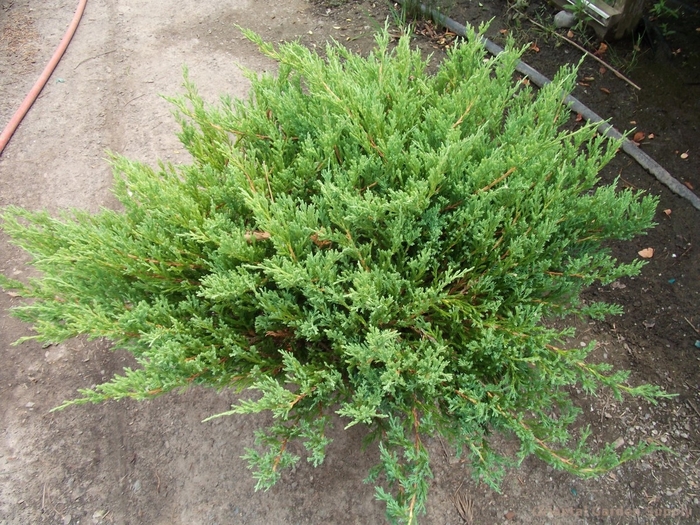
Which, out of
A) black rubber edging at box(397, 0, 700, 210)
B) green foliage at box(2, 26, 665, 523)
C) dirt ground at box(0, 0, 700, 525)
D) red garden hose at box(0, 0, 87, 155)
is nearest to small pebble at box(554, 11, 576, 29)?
dirt ground at box(0, 0, 700, 525)

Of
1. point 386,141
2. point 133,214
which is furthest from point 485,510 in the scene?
point 133,214

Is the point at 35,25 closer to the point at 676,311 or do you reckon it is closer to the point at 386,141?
the point at 386,141

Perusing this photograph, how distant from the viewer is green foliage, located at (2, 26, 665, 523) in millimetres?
1738

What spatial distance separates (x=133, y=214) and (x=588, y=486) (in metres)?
2.45

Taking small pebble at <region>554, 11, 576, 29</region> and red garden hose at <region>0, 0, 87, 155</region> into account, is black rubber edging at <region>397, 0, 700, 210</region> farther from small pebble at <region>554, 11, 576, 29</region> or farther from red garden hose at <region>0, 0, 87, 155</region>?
red garden hose at <region>0, 0, 87, 155</region>

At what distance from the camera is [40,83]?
14.7 ft

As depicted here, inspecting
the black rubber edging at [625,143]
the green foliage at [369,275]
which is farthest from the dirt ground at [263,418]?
the green foliage at [369,275]

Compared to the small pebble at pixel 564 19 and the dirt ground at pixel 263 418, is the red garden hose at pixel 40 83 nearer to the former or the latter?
the dirt ground at pixel 263 418

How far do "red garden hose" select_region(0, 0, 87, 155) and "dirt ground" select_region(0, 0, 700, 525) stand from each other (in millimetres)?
70

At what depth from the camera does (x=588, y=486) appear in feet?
7.43

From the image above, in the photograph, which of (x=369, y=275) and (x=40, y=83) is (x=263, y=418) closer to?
(x=369, y=275)

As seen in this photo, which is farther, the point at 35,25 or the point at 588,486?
the point at 35,25

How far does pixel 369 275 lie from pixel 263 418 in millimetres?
1202

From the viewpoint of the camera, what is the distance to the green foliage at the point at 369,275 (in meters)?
1.74
